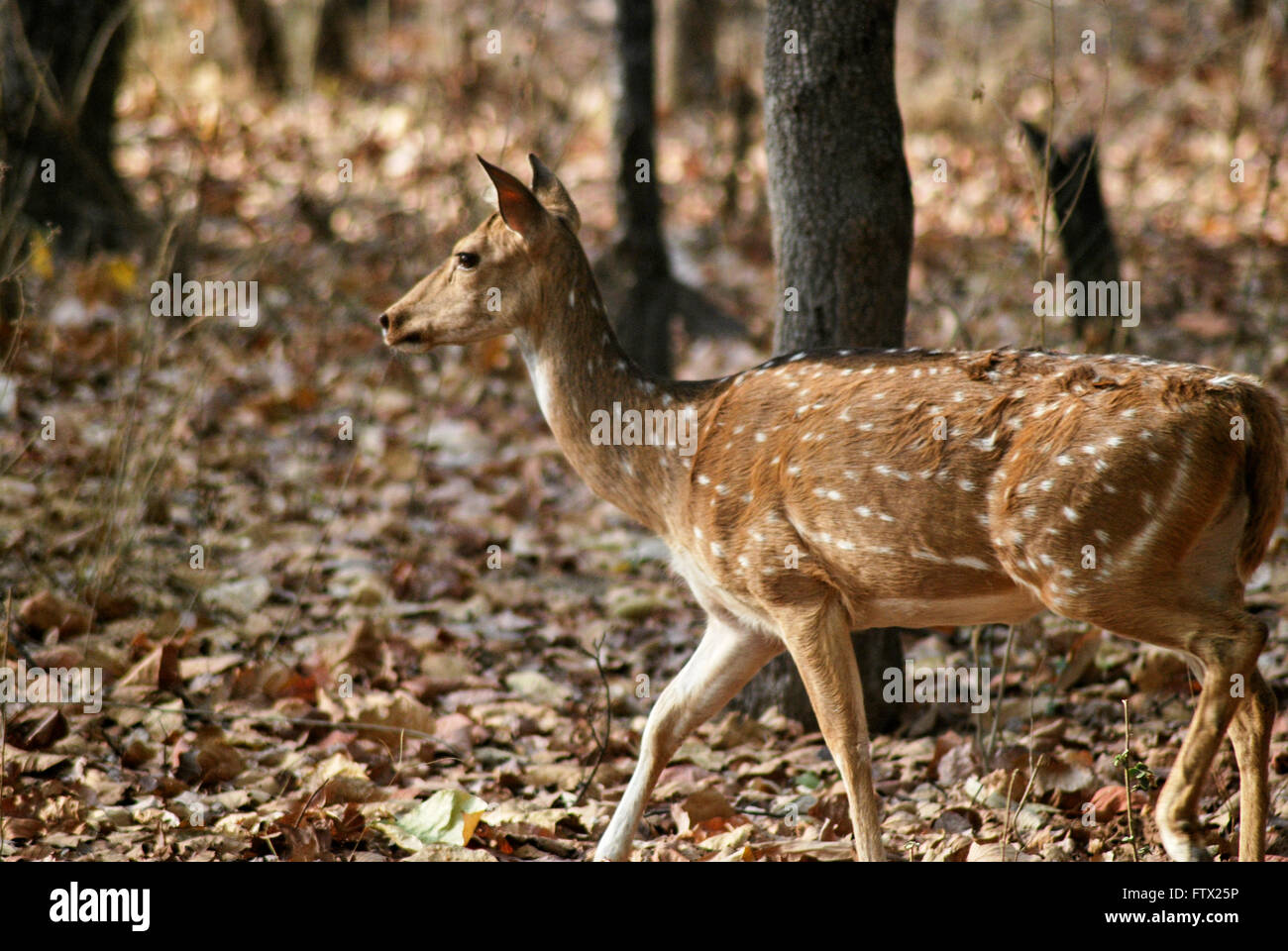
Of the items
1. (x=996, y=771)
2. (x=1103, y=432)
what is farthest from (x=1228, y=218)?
(x=1103, y=432)

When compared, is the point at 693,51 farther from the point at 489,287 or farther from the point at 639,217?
the point at 489,287

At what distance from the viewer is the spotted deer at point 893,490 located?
3.82m

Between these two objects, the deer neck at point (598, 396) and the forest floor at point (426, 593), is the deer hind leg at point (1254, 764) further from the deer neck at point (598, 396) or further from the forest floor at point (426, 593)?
the deer neck at point (598, 396)

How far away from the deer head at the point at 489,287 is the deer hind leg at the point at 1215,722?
236cm

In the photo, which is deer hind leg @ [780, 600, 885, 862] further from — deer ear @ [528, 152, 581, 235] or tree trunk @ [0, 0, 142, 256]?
tree trunk @ [0, 0, 142, 256]

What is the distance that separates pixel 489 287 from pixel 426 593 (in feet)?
8.51

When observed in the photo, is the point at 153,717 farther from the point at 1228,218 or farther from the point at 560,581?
the point at 1228,218

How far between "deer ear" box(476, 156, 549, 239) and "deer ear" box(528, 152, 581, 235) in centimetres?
24

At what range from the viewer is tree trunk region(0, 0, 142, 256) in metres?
9.39

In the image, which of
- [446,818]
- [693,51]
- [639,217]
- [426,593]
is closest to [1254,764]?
[446,818]

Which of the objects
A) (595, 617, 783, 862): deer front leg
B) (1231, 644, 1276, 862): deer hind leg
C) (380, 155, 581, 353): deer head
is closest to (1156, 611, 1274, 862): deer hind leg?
(1231, 644, 1276, 862): deer hind leg

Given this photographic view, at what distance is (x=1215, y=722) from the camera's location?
3855mm

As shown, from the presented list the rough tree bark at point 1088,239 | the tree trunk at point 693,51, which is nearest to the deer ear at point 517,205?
the rough tree bark at point 1088,239

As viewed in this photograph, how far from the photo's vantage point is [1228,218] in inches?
464
